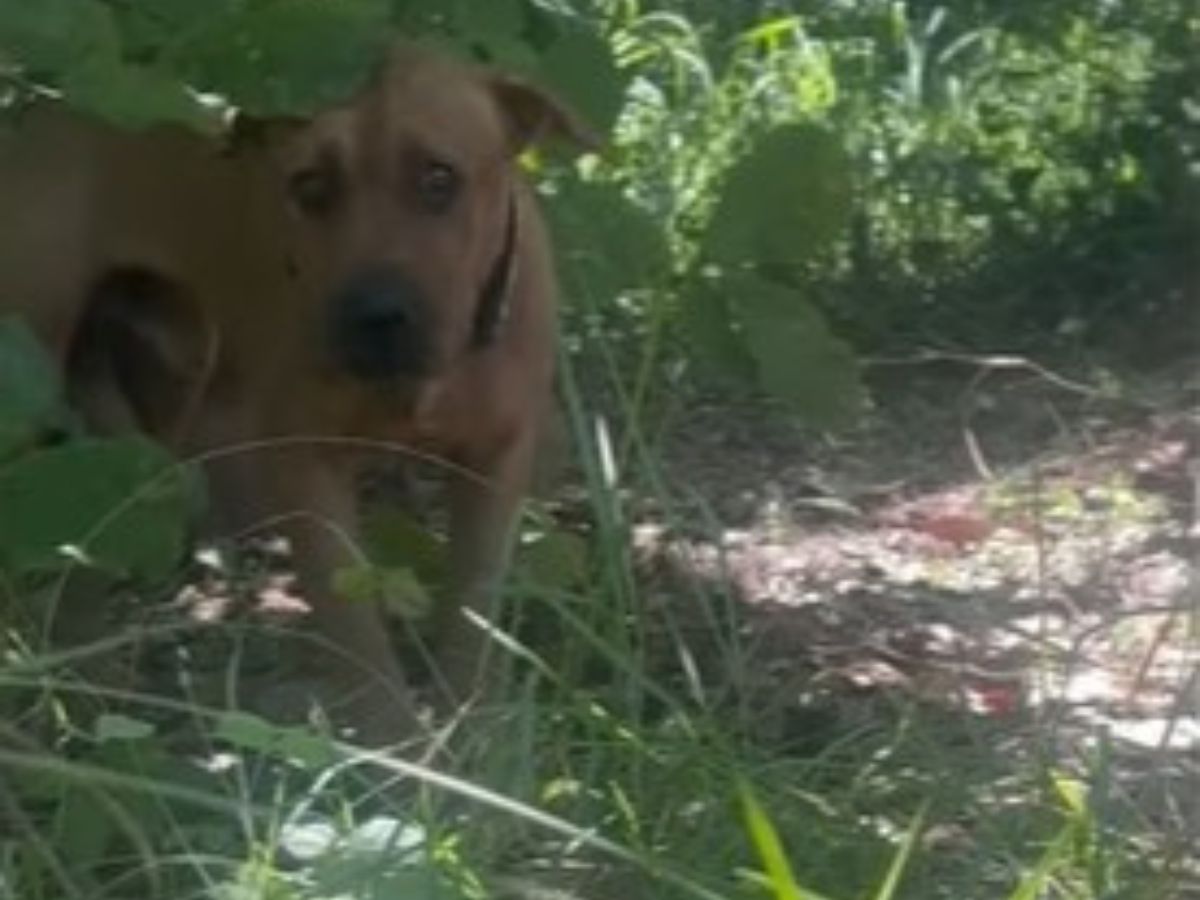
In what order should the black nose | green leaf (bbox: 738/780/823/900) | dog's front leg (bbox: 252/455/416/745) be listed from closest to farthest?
1. green leaf (bbox: 738/780/823/900)
2. dog's front leg (bbox: 252/455/416/745)
3. the black nose

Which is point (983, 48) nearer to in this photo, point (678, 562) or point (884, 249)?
point (884, 249)

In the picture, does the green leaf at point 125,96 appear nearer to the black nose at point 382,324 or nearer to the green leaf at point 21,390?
the green leaf at point 21,390

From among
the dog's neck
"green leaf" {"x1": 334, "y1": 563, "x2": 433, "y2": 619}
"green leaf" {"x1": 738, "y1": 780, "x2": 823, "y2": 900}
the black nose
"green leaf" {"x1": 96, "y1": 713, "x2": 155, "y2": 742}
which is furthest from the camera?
the dog's neck

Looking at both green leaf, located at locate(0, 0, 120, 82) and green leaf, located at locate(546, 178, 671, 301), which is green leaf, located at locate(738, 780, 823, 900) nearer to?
green leaf, located at locate(0, 0, 120, 82)

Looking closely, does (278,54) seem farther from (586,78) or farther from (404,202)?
(586,78)

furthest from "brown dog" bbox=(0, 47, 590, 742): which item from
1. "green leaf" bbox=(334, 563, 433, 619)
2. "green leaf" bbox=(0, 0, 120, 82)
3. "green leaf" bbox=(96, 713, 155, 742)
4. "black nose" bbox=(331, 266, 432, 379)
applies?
"green leaf" bbox=(96, 713, 155, 742)

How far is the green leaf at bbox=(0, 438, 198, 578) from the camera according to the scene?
3771mm

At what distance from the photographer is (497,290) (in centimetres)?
468

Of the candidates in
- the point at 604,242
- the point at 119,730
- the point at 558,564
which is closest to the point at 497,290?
the point at 604,242

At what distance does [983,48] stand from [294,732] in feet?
12.9

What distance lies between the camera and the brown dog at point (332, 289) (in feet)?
14.9

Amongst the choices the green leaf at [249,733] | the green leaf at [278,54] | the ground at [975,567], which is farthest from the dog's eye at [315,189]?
the green leaf at [249,733]

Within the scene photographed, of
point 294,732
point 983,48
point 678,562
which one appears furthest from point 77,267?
point 983,48

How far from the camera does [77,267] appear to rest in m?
4.81
